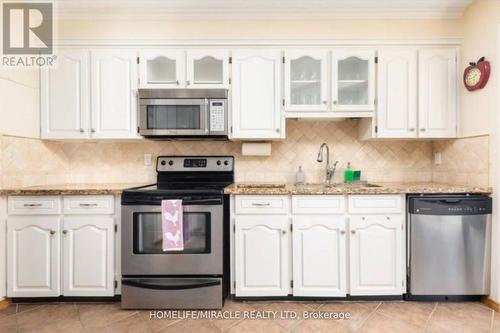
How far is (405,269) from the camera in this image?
2109 millimetres

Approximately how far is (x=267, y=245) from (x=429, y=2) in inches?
96.2

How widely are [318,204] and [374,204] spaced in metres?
0.44

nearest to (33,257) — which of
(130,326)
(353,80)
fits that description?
(130,326)

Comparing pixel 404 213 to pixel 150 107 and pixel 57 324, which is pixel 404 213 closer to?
pixel 150 107

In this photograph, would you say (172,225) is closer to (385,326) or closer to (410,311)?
(385,326)

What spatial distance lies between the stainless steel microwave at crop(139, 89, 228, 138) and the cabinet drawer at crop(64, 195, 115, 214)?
66cm

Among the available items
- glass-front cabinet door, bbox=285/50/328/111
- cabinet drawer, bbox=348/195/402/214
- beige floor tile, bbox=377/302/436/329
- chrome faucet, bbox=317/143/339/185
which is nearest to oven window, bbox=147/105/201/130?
glass-front cabinet door, bbox=285/50/328/111

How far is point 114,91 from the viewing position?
238 centimetres

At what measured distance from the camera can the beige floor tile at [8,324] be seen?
182cm

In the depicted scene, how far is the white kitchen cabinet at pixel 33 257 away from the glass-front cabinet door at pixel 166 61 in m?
1.37

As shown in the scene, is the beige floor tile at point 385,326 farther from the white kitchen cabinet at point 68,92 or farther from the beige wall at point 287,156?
the white kitchen cabinet at point 68,92

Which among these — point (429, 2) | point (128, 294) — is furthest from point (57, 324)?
point (429, 2)

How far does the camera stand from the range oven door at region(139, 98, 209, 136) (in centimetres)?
233

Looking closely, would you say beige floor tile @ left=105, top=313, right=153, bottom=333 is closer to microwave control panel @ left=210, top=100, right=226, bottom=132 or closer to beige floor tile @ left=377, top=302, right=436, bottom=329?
microwave control panel @ left=210, top=100, right=226, bottom=132
